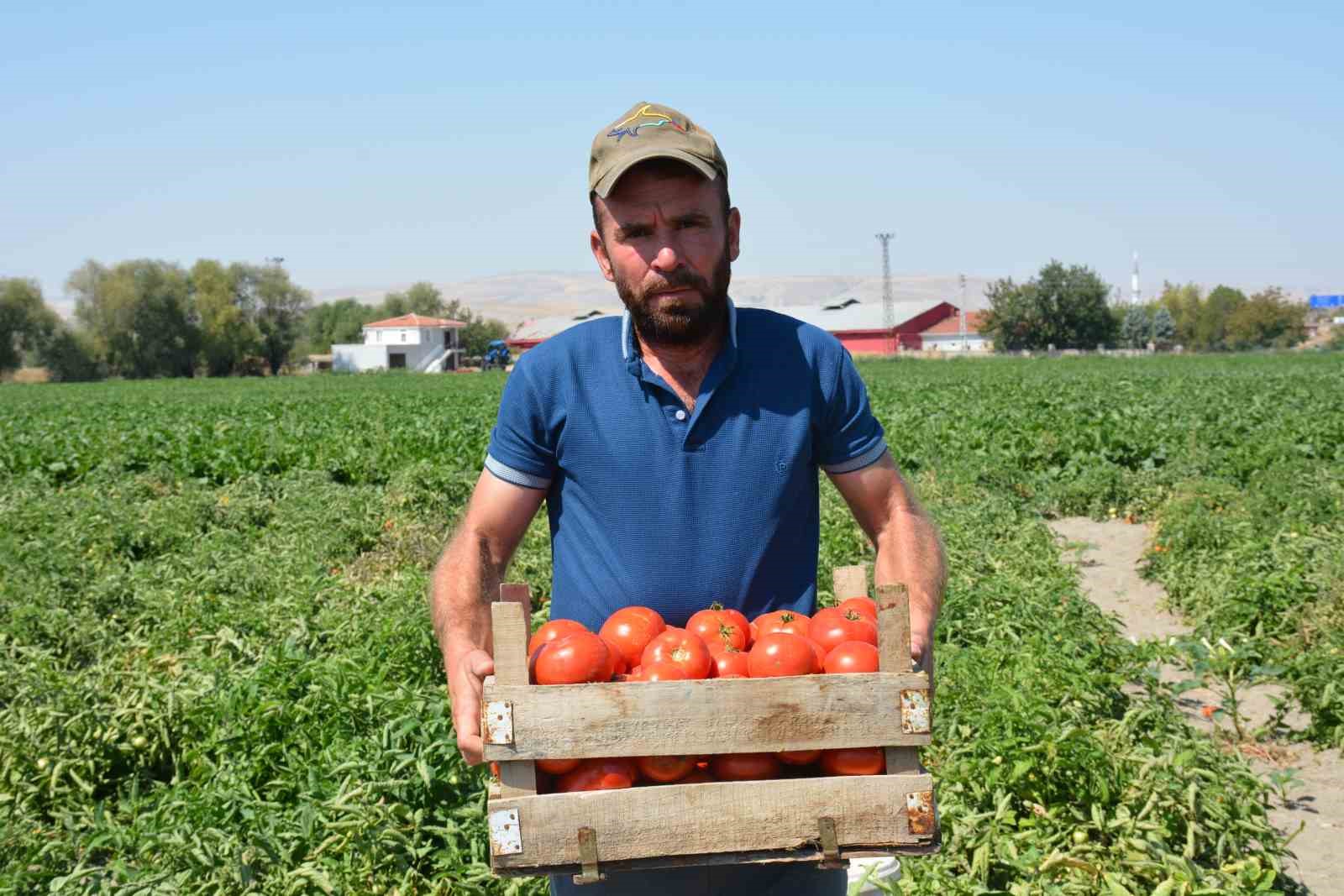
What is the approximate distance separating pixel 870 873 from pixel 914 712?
195cm

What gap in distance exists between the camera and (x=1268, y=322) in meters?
116

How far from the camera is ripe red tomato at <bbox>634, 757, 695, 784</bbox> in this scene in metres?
2.36

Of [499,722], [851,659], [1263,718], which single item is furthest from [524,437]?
[1263,718]

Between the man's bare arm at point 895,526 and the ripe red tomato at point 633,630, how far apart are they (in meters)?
0.63

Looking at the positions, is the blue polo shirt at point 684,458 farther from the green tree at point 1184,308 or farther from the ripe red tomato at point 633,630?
the green tree at point 1184,308

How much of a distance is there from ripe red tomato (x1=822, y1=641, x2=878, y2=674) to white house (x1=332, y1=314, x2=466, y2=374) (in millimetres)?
102021

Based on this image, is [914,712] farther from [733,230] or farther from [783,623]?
[733,230]

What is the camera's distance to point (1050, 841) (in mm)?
4410

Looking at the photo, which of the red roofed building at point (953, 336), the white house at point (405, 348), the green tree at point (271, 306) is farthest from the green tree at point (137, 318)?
the red roofed building at point (953, 336)

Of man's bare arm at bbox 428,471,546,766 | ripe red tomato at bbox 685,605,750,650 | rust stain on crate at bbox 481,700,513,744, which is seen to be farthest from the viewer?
man's bare arm at bbox 428,471,546,766

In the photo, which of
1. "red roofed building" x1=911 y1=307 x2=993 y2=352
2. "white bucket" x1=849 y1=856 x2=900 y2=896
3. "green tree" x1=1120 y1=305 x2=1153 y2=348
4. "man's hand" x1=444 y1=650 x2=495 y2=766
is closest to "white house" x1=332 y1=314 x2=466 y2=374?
"red roofed building" x1=911 y1=307 x2=993 y2=352

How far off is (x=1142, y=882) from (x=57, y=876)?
3.85 metres

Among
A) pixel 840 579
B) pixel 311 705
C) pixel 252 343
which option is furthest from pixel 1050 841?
pixel 252 343

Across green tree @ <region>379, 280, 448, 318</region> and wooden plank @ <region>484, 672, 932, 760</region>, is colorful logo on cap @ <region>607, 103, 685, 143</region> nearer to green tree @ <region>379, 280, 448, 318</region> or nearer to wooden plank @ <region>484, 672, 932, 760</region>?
wooden plank @ <region>484, 672, 932, 760</region>
